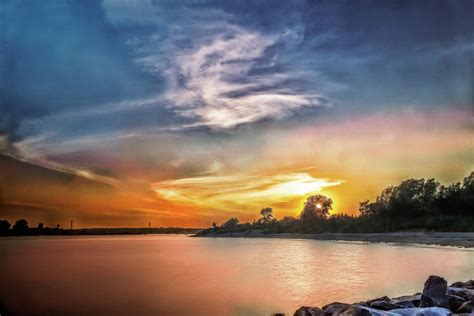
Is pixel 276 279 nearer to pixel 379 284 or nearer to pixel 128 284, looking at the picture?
pixel 379 284

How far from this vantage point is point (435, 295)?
7879 mm

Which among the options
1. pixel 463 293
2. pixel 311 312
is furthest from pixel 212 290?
pixel 463 293

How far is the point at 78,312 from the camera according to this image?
422 inches

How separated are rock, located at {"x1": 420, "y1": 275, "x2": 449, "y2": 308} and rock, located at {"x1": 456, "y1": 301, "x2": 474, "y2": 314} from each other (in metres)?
0.20

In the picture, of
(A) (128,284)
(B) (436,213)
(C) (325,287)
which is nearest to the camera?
(C) (325,287)

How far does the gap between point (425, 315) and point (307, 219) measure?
254ft

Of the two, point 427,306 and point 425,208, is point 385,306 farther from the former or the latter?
point 425,208

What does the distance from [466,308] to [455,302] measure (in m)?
0.37

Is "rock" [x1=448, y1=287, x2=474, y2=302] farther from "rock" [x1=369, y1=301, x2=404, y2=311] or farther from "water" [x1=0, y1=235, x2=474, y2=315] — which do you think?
"water" [x1=0, y1=235, x2=474, y2=315]

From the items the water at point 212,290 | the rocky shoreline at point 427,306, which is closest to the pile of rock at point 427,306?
the rocky shoreline at point 427,306

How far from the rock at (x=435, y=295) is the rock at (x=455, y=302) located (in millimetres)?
236

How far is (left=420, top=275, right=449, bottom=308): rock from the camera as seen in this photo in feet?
25.6

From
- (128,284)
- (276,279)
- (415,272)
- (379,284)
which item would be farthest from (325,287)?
(128,284)

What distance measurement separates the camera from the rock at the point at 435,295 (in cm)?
779
